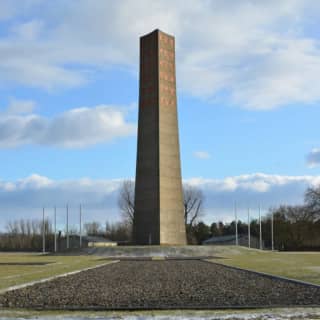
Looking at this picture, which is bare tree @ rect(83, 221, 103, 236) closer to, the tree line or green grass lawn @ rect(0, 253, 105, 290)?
the tree line

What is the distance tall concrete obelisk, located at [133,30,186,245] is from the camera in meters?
40.8

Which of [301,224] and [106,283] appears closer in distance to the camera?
[106,283]

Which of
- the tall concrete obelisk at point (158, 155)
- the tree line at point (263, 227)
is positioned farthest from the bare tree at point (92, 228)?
the tall concrete obelisk at point (158, 155)

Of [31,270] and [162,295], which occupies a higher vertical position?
[162,295]

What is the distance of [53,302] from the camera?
10.3m

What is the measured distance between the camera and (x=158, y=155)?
4103 centimetres

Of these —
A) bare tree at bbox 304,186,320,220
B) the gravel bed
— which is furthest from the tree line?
the gravel bed

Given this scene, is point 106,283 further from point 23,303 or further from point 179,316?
point 179,316

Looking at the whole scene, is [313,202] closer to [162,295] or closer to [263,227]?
[263,227]

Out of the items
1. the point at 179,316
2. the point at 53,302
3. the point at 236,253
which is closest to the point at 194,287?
the point at 53,302

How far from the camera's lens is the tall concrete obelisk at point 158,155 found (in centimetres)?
4081

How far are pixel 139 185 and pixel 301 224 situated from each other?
35.2 m

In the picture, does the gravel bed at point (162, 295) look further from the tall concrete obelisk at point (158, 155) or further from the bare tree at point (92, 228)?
the bare tree at point (92, 228)

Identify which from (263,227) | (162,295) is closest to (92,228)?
(263,227)
